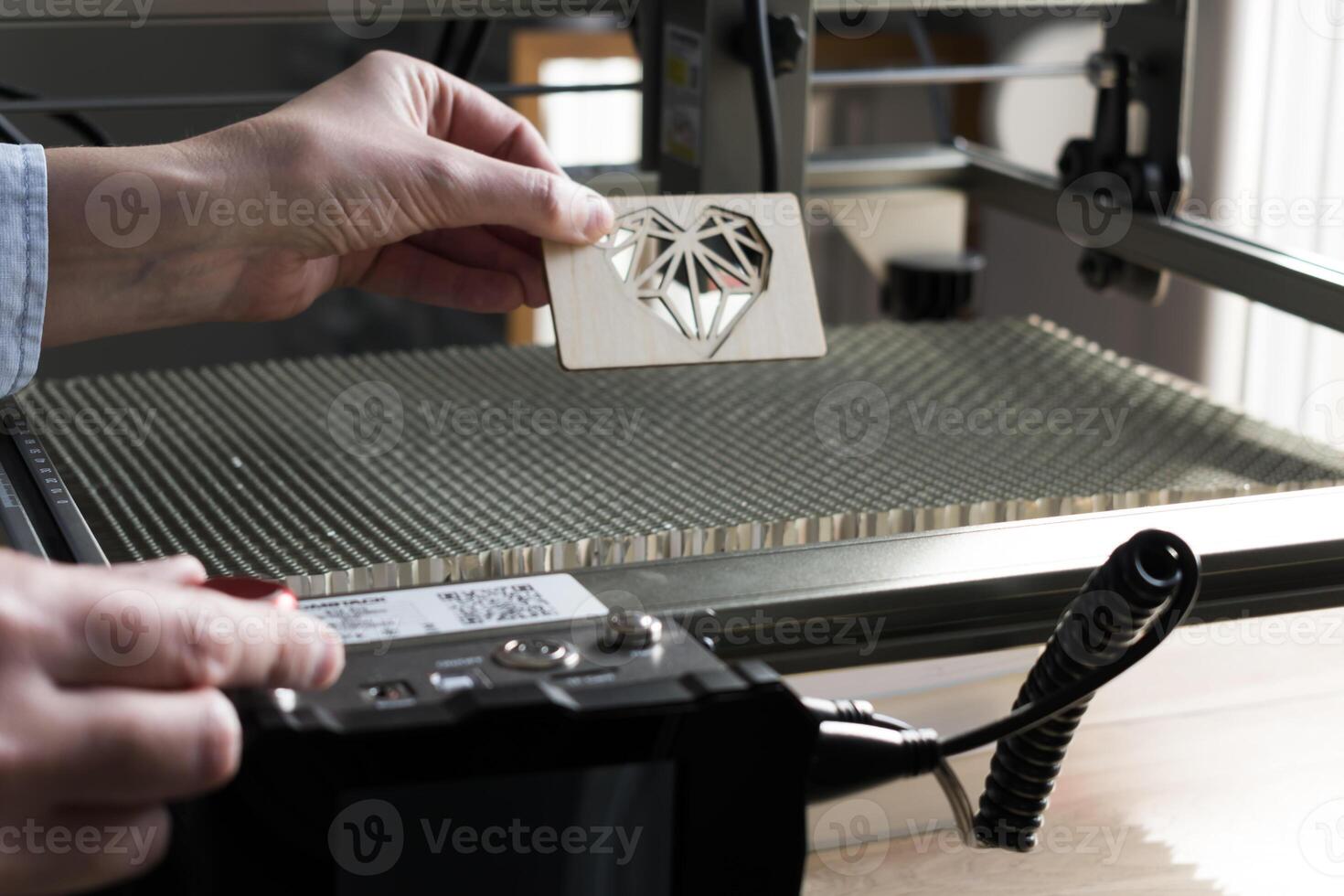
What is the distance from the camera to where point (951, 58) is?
3016mm

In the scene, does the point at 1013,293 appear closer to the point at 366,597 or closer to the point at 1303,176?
the point at 1303,176

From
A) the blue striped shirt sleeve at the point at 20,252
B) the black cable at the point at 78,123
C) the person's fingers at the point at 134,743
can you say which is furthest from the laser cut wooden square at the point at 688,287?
the black cable at the point at 78,123

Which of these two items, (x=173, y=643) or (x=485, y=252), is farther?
(x=485, y=252)

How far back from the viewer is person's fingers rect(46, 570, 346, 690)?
14.5 inches

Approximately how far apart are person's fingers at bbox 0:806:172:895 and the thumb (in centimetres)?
38

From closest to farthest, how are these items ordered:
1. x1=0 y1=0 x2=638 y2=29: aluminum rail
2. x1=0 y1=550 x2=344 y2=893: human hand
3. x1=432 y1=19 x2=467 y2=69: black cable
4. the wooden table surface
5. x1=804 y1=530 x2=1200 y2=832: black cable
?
x1=0 y1=550 x2=344 y2=893: human hand → x1=804 y1=530 x2=1200 y2=832: black cable → the wooden table surface → x1=0 y1=0 x2=638 y2=29: aluminum rail → x1=432 y1=19 x2=467 y2=69: black cable

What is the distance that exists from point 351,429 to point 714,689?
17.0 inches

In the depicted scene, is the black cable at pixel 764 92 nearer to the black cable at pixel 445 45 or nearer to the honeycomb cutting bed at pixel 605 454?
the honeycomb cutting bed at pixel 605 454

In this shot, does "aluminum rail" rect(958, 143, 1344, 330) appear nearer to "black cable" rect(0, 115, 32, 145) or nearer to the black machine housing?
the black machine housing

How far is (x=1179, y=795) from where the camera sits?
623mm

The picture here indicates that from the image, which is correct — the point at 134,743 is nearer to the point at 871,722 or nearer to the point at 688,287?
the point at 871,722

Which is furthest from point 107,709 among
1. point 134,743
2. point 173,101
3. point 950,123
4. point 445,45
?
point 950,123

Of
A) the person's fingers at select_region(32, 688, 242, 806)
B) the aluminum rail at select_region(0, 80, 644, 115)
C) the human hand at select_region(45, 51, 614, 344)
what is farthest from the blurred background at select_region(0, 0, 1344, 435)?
the person's fingers at select_region(32, 688, 242, 806)

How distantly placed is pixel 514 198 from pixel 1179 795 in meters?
0.40
